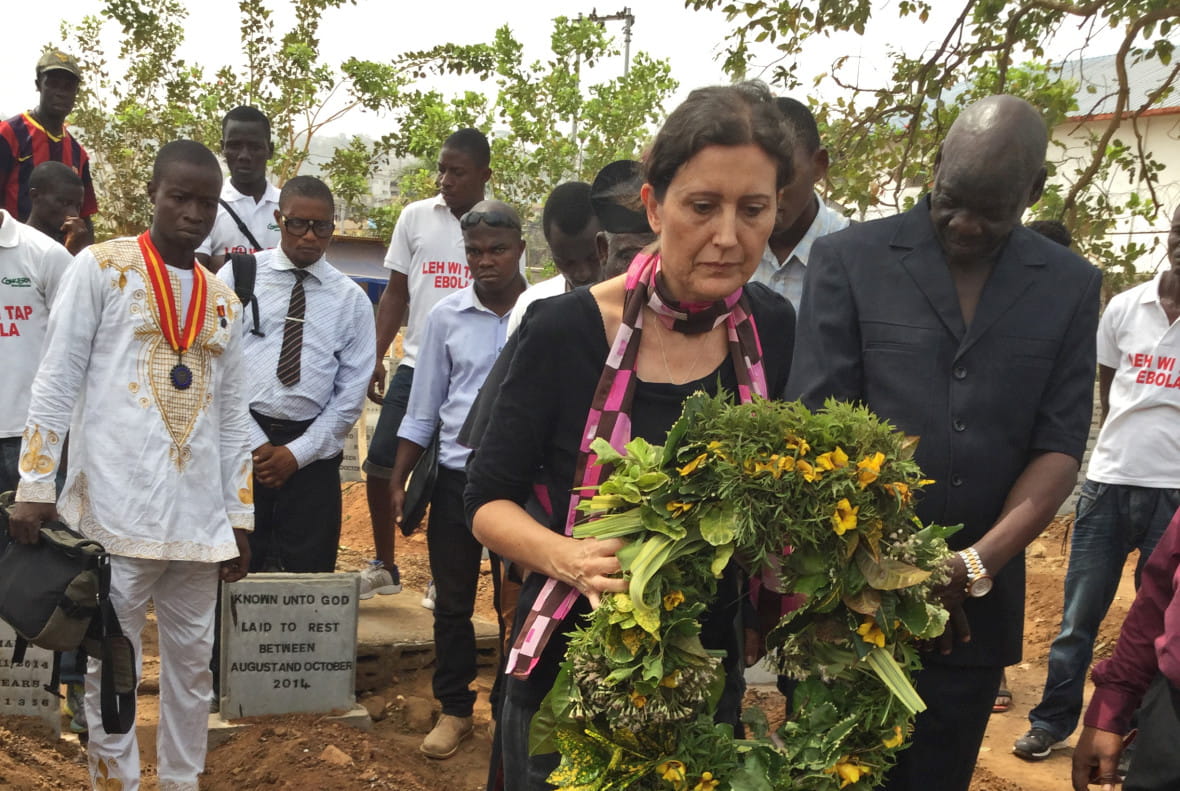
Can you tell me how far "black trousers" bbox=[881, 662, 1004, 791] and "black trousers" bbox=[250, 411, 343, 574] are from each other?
3395 millimetres

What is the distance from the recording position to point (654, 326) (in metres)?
2.46

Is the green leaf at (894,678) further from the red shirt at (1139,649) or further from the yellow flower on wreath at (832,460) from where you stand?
the red shirt at (1139,649)

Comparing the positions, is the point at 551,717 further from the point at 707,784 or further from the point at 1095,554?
the point at 1095,554

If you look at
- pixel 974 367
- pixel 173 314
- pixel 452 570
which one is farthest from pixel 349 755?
pixel 974 367

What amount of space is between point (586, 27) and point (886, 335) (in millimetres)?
16274

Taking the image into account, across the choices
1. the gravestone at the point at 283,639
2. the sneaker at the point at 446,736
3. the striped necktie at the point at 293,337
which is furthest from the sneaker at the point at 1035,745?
the striped necktie at the point at 293,337

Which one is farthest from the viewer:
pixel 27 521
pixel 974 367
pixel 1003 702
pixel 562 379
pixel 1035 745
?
pixel 1003 702

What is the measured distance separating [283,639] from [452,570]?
0.84m

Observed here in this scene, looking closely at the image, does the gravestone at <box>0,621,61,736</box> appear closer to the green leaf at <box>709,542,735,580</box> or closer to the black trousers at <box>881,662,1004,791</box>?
the black trousers at <box>881,662,1004,791</box>

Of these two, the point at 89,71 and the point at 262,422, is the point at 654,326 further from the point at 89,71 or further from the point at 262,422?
the point at 89,71

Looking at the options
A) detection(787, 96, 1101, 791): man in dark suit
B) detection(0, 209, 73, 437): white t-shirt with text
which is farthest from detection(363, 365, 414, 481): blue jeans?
detection(787, 96, 1101, 791): man in dark suit

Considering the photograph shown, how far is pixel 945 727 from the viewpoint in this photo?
281cm

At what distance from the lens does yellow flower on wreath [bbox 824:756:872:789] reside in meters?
2.03

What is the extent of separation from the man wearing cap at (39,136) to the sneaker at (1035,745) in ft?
18.8
